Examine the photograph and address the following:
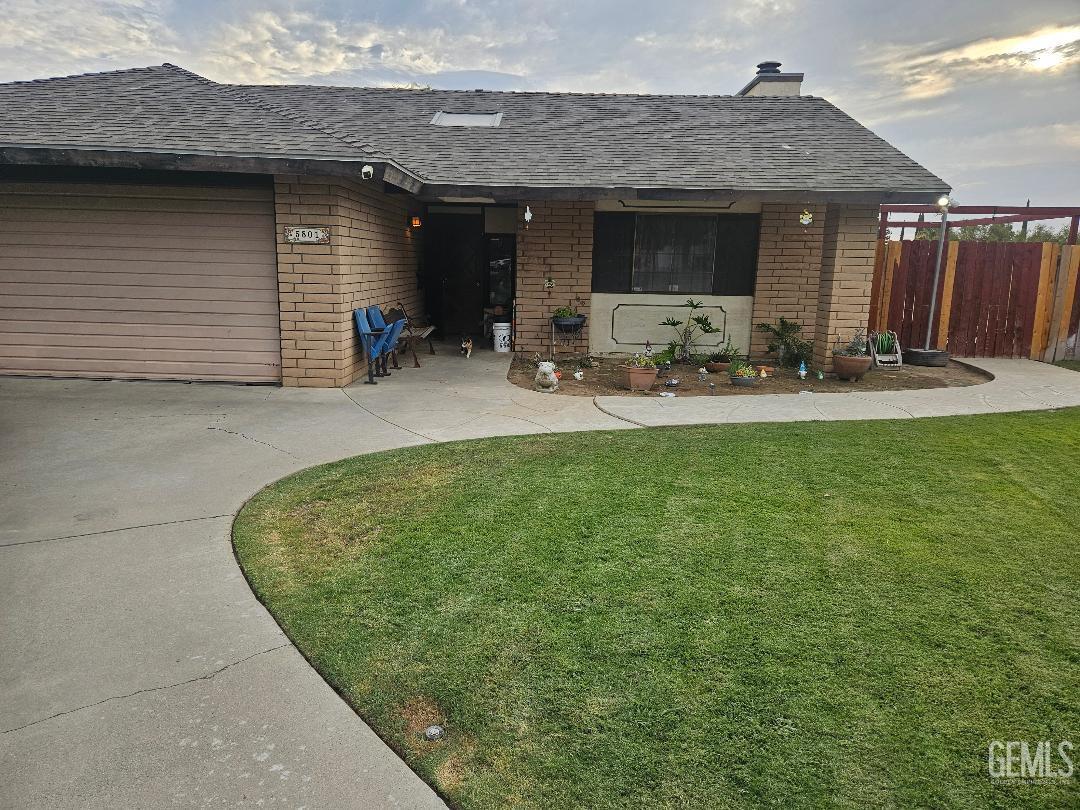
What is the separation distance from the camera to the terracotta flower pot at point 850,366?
28.5ft

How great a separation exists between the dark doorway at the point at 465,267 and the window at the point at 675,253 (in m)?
2.27

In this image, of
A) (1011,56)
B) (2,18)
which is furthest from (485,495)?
(1011,56)

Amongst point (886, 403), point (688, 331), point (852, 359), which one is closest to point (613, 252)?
point (688, 331)

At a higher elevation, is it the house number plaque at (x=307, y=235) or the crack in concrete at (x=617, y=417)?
the house number plaque at (x=307, y=235)

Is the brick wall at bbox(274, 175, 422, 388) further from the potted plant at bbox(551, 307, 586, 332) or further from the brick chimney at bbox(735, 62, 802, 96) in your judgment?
the brick chimney at bbox(735, 62, 802, 96)

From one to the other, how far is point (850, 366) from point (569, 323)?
4.25 metres

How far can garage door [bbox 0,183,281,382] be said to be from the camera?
7664mm

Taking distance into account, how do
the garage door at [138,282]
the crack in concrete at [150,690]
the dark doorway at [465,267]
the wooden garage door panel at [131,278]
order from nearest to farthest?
the crack in concrete at [150,690] < the garage door at [138,282] < the wooden garage door panel at [131,278] < the dark doorway at [465,267]

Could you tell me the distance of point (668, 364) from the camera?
9.19 meters

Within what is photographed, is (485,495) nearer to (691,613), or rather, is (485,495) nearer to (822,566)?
(691,613)

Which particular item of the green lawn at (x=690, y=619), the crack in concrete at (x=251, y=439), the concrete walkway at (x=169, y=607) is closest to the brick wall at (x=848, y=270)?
the concrete walkway at (x=169, y=607)

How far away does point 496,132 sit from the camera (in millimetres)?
11188

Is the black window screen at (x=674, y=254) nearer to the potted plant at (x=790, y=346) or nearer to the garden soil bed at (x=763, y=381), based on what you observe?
the potted plant at (x=790, y=346)

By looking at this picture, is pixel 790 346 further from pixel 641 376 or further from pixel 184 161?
pixel 184 161
